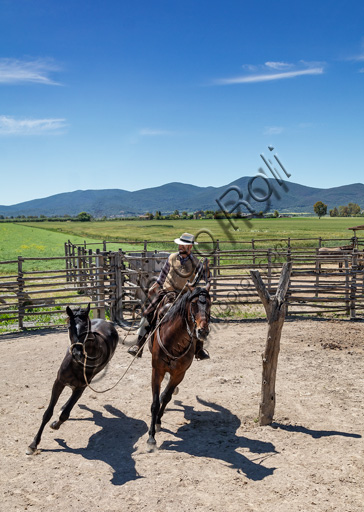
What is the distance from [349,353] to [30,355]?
21.4ft

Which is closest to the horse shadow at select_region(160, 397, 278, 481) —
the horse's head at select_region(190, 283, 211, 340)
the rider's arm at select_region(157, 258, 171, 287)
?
the horse's head at select_region(190, 283, 211, 340)

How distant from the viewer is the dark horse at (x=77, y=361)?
4.98m

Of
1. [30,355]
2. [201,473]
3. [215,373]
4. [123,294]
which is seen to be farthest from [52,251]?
[201,473]

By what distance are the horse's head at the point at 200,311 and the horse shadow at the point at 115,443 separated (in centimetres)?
161

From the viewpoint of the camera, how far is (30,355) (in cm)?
885

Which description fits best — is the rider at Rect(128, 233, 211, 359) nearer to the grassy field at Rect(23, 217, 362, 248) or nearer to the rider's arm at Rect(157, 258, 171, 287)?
the rider's arm at Rect(157, 258, 171, 287)

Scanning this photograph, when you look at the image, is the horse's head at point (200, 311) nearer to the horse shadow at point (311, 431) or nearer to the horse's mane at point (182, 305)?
the horse's mane at point (182, 305)

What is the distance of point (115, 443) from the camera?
516 centimetres

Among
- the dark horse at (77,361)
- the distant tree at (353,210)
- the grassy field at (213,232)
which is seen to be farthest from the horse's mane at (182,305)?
the distant tree at (353,210)

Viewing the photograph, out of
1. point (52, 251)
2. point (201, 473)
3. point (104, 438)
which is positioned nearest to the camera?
point (201, 473)

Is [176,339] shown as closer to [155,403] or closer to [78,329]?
[155,403]

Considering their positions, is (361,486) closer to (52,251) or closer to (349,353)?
(349,353)

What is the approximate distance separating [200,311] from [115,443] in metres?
1.99

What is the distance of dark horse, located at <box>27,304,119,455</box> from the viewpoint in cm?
498
